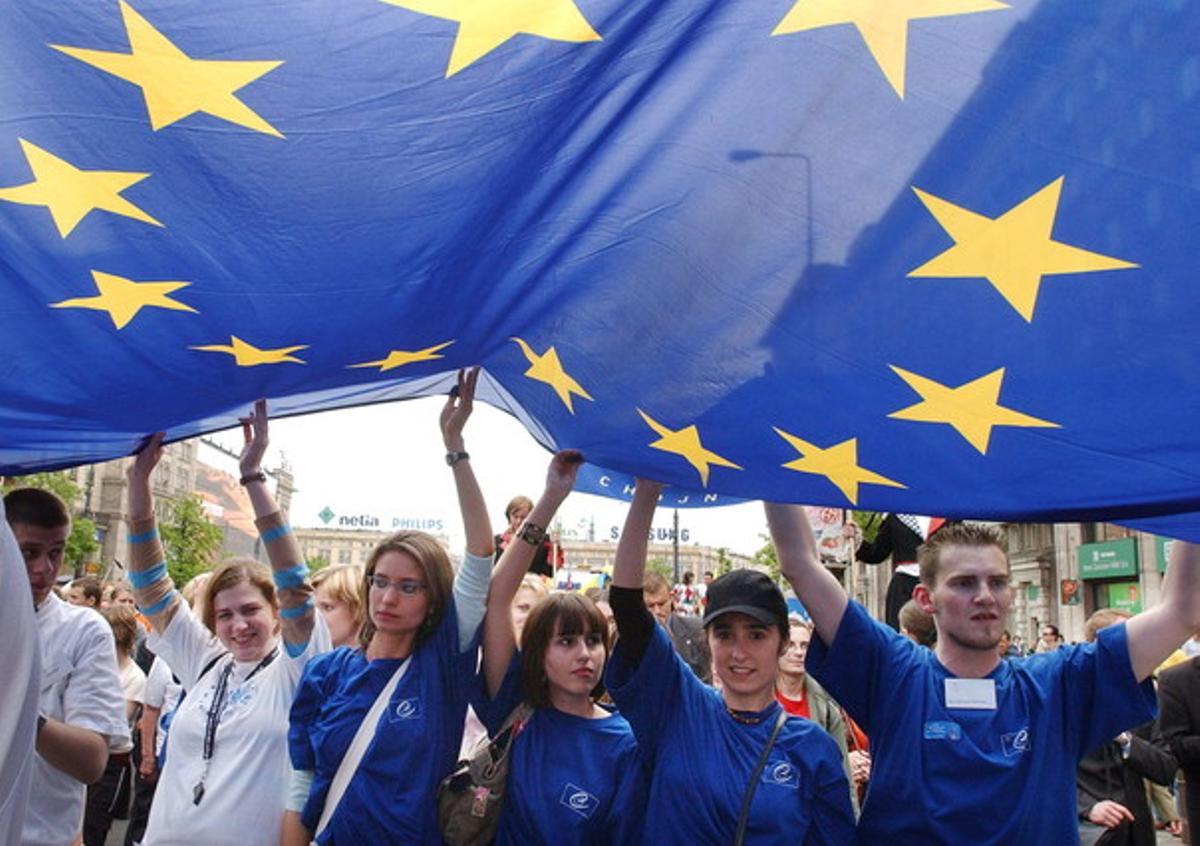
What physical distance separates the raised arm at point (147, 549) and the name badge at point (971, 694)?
2960 millimetres

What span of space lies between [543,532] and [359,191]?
55.9 inches

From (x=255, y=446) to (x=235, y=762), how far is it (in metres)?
1.17

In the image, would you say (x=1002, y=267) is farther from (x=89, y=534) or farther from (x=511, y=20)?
(x=89, y=534)

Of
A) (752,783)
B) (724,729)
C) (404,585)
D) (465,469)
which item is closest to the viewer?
→ (752,783)

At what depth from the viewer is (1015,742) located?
9.89 ft

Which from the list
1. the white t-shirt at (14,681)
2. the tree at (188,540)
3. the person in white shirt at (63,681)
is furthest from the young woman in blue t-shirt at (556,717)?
the tree at (188,540)

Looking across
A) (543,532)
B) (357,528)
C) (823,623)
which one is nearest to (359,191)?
(543,532)

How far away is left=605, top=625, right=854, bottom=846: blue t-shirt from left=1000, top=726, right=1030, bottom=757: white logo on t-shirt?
1.68ft

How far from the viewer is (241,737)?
388cm

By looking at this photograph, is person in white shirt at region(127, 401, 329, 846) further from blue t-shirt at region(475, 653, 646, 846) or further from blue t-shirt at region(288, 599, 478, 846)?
blue t-shirt at region(475, 653, 646, 846)

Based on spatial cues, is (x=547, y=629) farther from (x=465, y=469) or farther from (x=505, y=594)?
(x=465, y=469)

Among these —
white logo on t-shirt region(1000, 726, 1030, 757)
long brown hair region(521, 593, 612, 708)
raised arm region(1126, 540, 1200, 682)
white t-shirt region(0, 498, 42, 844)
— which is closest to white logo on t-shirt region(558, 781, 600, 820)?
long brown hair region(521, 593, 612, 708)

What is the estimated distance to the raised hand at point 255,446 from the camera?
13.7 feet

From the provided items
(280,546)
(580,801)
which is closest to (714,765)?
(580,801)
